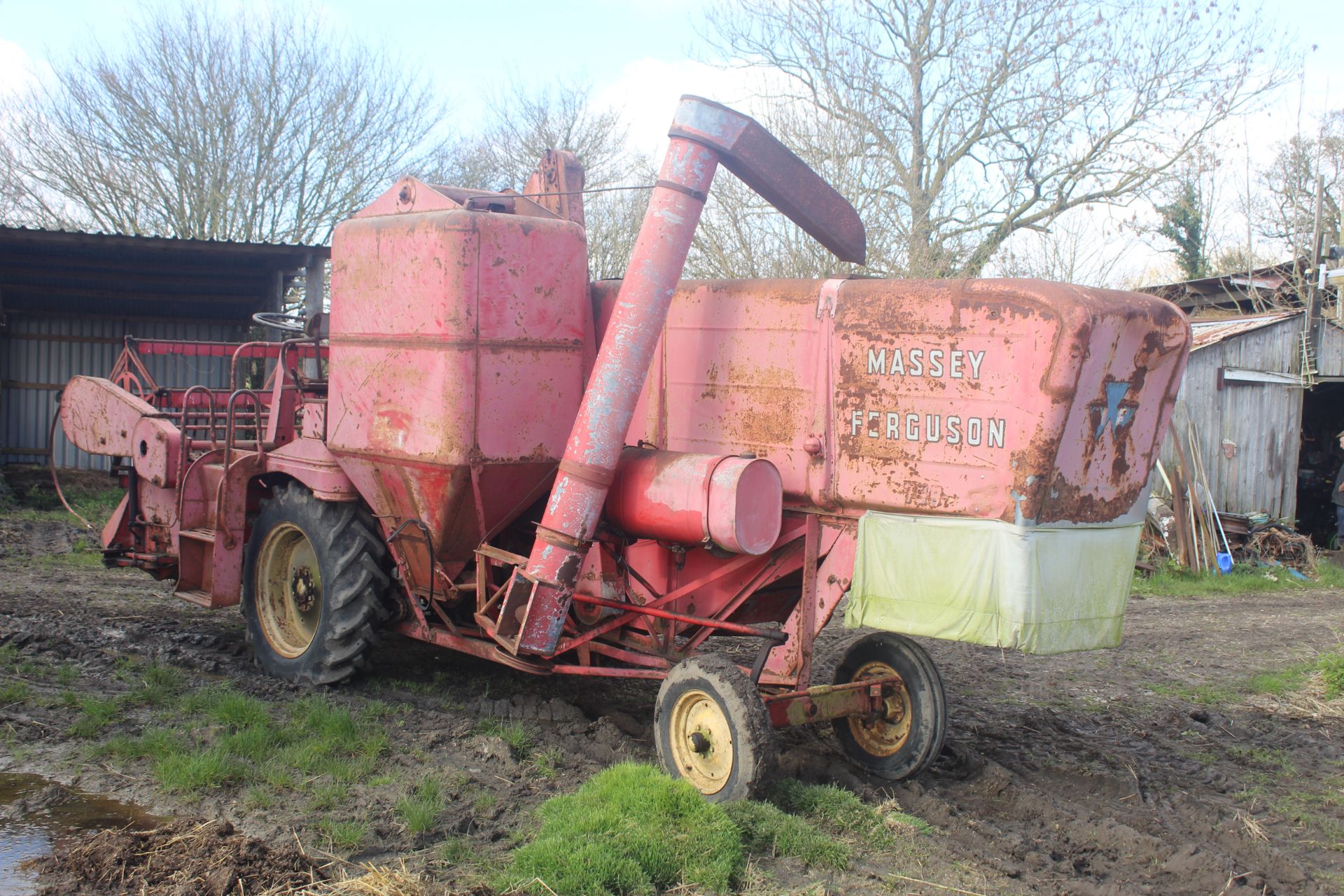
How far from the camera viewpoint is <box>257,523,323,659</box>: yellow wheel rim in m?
6.27

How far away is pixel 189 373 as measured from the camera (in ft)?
54.2

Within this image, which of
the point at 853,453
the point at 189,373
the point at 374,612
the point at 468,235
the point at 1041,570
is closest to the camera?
the point at 1041,570

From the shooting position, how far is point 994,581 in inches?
163

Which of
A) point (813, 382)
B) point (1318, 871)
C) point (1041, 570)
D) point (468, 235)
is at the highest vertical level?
point (468, 235)

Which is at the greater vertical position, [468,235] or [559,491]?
[468,235]

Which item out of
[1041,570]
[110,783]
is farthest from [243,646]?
[1041,570]

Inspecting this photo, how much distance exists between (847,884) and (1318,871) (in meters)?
2.02

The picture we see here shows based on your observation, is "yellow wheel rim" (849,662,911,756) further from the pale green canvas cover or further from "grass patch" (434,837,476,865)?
"grass patch" (434,837,476,865)

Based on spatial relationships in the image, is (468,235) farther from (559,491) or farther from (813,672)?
(813,672)

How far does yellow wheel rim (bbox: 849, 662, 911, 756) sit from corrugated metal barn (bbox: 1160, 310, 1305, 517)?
9.43 m

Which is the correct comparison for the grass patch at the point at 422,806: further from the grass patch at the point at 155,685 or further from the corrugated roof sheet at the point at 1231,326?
the corrugated roof sheet at the point at 1231,326

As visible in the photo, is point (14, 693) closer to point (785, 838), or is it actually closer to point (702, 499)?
point (702, 499)

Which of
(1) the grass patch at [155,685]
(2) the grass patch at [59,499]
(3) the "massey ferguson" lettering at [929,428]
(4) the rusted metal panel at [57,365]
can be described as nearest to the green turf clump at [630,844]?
(3) the "massey ferguson" lettering at [929,428]

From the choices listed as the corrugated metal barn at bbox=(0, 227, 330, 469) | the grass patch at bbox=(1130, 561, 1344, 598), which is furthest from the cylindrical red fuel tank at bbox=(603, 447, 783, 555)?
the corrugated metal barn at bbox=(0, 227, 330, 469)
